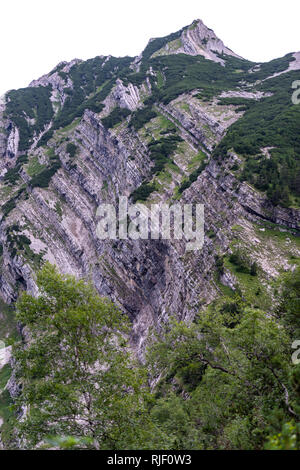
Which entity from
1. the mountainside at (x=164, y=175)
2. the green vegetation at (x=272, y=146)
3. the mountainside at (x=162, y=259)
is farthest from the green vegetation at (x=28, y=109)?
the green vegetation at (x=272, y=146)

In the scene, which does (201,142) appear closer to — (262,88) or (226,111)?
(226,111)

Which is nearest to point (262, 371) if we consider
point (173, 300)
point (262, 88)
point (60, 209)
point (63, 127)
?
point (173, 300)

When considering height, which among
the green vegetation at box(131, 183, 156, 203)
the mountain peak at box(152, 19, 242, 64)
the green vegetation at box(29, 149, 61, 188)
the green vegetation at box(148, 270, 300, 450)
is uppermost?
the mountain peak at box(152, 19, 242, 64)

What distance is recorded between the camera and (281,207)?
3972 centimetres

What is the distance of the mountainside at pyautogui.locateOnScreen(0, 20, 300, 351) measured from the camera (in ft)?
131

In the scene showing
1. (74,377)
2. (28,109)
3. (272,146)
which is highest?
(28,109)

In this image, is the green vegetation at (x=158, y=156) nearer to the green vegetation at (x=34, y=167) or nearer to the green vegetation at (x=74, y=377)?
the green vegetation at (x=74, y=377)

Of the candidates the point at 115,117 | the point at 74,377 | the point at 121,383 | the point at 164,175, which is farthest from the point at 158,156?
the point at 74,377

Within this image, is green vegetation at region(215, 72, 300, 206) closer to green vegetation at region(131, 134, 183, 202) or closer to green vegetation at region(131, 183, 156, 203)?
green vegetation at region(131, 134, 183, 202)

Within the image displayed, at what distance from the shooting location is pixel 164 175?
6272 cm

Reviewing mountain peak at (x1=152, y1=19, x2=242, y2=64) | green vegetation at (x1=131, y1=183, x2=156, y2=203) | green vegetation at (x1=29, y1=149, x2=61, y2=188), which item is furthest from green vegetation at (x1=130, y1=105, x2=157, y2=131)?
mountain peak at (x1=152, y1=19, x2=242, y2=64)

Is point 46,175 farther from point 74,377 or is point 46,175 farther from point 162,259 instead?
point 74,377

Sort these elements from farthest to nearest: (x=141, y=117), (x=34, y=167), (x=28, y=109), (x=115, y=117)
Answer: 1. (x=28, y=109)
2. (x=34, y=167)
3. (x=115, y=117)
4. (x=141, y=117)

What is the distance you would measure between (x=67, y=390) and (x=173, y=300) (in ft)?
101
